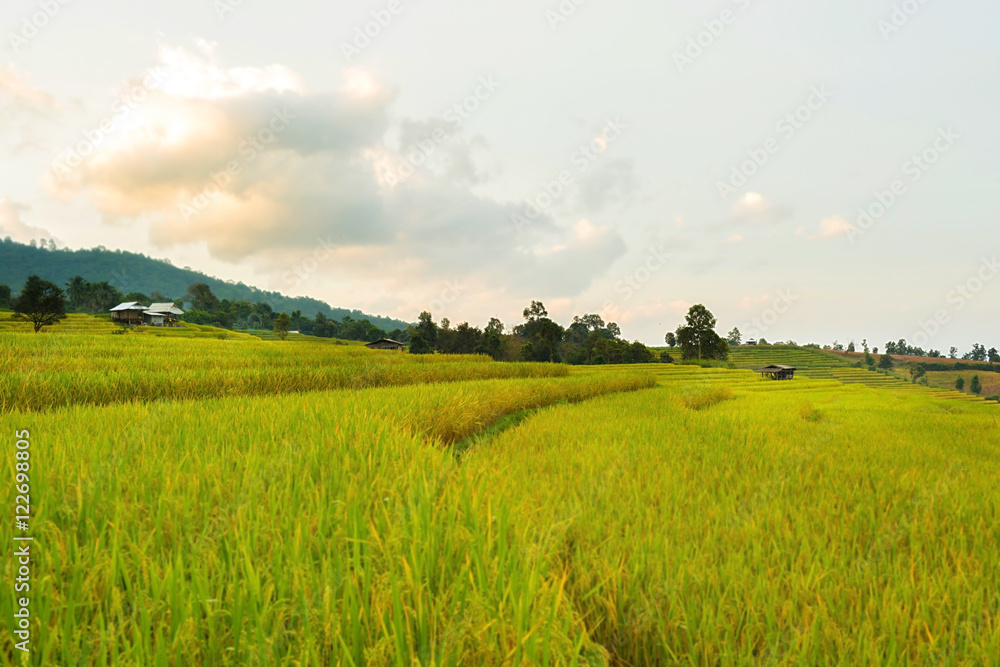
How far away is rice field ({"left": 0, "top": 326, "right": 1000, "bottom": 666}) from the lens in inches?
65.6

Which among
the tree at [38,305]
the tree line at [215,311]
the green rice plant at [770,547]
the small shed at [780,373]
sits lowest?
the small shed at [780,373]

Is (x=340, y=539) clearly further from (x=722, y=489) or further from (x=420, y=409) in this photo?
(x=420, y=409)

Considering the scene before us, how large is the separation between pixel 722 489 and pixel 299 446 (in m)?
4.19

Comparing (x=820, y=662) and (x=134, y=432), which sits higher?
(x=134, y=432)

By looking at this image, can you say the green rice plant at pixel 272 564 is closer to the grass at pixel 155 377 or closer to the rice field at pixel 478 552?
the rice field at pixel 478 552

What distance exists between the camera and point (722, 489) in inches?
158

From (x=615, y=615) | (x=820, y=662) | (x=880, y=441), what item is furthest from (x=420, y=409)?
(x=880, y=441)

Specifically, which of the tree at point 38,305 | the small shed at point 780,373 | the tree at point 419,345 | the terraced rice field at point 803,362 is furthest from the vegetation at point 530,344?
the tree at point 38,305

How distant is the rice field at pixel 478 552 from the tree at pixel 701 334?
48630 mm

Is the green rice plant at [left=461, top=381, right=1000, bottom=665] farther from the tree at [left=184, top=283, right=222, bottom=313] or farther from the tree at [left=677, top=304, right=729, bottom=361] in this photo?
the tree at [left=184, top=283, right=222, bottom=313]

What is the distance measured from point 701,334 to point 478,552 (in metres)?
54.4

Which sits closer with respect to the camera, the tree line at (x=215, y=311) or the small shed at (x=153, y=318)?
the small shed at (x=153, y=318)

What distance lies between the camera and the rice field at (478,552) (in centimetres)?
167

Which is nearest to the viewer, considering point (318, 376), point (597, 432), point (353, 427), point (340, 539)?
point (340, 539)
